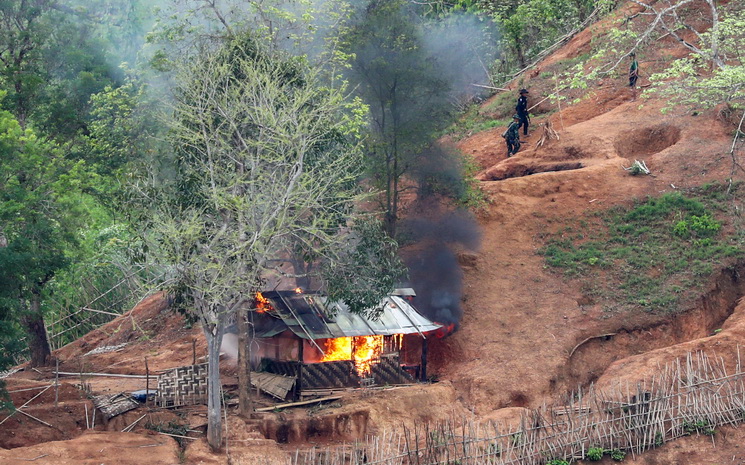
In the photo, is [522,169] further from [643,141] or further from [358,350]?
[358,350]

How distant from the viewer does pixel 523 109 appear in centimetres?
2578

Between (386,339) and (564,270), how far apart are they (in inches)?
225

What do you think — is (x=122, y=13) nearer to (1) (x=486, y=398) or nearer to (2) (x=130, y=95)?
(2) (x=130, y=95)

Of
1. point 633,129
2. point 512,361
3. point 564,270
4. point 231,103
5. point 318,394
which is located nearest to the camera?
point 231,103

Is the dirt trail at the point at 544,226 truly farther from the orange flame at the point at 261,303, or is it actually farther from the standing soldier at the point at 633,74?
the orange flame at the point at 261,303

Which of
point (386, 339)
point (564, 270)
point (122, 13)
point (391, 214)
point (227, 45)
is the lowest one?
point (386, 339)

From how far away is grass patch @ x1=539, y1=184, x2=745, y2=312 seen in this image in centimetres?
1886

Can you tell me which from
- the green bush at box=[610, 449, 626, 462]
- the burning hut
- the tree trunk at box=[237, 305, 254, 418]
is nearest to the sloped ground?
the green bush at box=[610, 449, 626, 462]

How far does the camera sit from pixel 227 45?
55.1ft

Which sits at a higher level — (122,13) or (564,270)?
(122,13)

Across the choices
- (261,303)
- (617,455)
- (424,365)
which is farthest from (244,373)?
(617,455)

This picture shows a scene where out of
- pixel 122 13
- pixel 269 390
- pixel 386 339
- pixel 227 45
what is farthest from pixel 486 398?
pixel 122 13

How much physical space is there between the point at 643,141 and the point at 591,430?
13.6m

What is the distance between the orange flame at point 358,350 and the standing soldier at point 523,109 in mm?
11470
